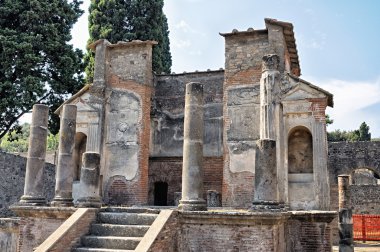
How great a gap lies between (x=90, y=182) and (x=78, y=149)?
6.79 metres

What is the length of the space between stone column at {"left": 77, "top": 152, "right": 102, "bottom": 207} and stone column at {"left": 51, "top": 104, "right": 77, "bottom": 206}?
138 cm

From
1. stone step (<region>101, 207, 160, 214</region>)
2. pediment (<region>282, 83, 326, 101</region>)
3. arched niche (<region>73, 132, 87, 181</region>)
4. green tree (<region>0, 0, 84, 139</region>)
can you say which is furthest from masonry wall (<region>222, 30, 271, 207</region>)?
green tree (<region>0, 0, 84, 139</region>)

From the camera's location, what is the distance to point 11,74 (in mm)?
18984

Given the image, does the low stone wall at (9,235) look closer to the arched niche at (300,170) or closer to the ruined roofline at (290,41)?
the arched niche at (300,170)

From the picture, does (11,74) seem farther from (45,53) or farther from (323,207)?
(323,207)

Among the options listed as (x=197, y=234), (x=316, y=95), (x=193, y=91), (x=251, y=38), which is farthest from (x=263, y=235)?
(x=251, y=38)

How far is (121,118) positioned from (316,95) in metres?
7.47

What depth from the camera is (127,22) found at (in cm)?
2380

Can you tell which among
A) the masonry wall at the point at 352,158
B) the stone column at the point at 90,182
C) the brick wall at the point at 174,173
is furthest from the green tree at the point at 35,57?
the masonry wall at the point at 352,158

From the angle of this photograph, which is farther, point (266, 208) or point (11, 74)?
point (11, 74)

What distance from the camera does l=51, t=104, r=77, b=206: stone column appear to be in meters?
11.8

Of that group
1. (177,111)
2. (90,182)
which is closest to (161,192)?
(177,111)

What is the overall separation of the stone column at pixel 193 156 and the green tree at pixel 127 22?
41.5ft

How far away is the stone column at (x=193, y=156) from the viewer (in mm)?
9789
